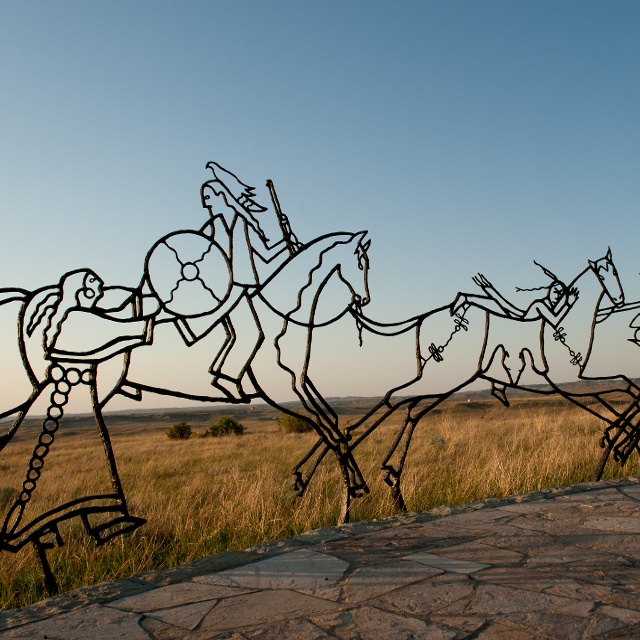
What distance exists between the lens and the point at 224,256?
410 centimetres

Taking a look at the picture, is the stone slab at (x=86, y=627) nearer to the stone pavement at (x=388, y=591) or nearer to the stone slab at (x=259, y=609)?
the stone pavement at (x=388, y=591)

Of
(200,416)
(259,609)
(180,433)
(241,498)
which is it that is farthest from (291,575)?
(200,416)

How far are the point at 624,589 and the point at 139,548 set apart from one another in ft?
12.1

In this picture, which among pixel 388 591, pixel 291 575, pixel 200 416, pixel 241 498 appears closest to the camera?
pixel 388 591

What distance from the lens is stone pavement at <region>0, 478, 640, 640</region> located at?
2479 millimetres

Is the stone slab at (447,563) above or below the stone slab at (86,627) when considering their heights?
below

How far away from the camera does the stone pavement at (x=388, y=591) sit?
2.48 m

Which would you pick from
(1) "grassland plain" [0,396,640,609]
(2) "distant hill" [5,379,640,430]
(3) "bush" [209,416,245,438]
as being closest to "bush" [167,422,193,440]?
(3) "bush" [209,416,245,438]

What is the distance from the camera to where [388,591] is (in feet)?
9.49

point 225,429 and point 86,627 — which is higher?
point 86,627

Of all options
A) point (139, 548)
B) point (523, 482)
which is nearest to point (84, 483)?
point (139, 548)

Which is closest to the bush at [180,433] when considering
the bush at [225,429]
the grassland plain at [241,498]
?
the bush at [225,429]

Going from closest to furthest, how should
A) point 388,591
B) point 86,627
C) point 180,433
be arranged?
point 86,627 → point 388,591 → point 180,433

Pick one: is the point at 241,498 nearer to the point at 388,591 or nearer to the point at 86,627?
the point at 388,591
